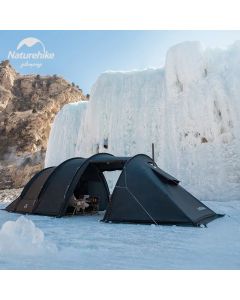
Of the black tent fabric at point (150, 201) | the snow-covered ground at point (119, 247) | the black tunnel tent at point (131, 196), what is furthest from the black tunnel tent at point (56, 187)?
the snow-covered ground at point (119, 247)

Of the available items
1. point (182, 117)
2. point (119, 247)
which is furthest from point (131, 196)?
point (182, 117)

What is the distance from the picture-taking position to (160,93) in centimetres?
2242

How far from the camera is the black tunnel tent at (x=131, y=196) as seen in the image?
7691 mm

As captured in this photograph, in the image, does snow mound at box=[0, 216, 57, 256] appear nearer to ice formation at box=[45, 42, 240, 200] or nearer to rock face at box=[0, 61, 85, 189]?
ice formation at box=[45, 42, 240, 200]

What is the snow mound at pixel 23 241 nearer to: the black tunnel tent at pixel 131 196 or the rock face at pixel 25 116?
the black tunnel tent at pixel 131 196

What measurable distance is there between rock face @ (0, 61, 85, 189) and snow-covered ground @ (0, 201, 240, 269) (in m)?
34.9

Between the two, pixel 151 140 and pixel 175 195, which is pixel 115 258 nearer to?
pixel 175 195

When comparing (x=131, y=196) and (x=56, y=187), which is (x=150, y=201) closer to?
(x=131, y=196)

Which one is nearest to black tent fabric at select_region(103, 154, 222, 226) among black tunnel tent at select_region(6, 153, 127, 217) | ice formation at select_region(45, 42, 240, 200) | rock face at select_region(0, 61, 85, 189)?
black tunnel tent at select_region(6, 153, 127, 217)

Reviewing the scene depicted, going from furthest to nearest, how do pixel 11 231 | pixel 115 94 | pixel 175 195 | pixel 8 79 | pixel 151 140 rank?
pixel 8 79, pixel 115 94, pixel 151 140, pixel 175 195, pixel 11 231

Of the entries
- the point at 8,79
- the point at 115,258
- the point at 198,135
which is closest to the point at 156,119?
the point at 198,135

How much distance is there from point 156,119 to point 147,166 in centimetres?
1323

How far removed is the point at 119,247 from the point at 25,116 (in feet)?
138

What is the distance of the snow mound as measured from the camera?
4.92 metres
